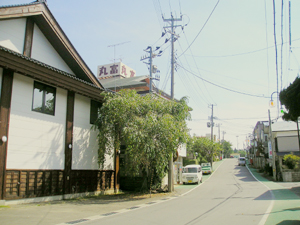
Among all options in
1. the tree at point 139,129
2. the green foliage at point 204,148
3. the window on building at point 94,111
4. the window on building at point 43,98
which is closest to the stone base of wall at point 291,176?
the tree at point 139,129

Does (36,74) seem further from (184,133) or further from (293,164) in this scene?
(293,164)

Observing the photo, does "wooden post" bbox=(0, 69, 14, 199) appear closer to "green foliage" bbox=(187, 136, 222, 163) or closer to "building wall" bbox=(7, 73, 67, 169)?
Result: "building wall" bbox=(7, 73, 67, 169)

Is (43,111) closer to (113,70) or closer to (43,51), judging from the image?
(43,51)

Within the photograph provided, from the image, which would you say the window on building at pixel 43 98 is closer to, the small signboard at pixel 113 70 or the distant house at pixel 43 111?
the distant house at pixel 43 111

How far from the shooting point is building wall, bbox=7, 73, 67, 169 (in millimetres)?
12914

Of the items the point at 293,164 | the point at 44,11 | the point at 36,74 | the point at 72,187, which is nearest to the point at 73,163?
the point at 72,187

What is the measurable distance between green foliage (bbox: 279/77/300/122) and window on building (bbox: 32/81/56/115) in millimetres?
14086

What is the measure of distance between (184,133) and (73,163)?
744 centimetres

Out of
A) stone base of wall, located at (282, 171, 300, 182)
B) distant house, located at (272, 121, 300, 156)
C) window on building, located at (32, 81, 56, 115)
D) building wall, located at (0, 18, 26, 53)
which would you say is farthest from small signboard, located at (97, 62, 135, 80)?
building wall, located at (0, 18, 26, 53)

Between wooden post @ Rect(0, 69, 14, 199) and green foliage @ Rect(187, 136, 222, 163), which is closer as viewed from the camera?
wooden post @ Rect(0, 69, 14, 199)

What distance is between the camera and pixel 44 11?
15.1 m

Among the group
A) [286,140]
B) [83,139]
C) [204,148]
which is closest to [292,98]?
[83,139]

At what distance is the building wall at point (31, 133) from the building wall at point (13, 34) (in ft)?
5.84

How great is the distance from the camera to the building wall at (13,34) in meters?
13.6
